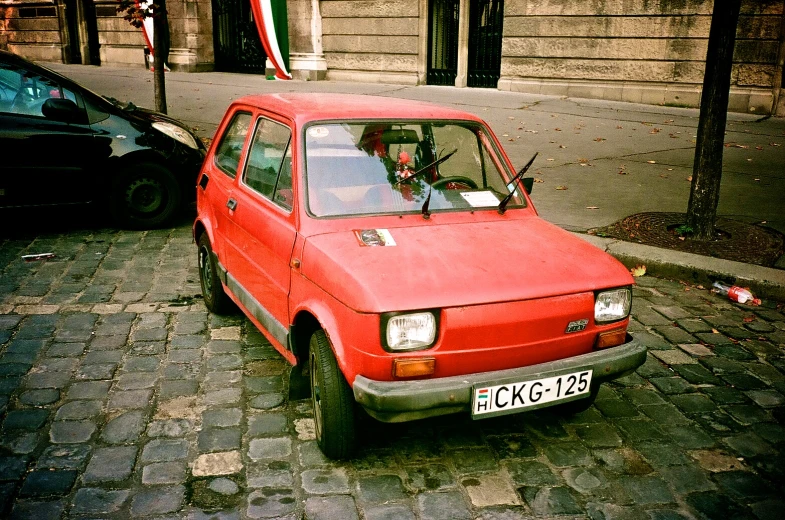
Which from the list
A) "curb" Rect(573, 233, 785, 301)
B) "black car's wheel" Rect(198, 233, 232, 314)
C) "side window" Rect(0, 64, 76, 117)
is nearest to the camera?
"black car's wheel" Rect(198, 233, 232, 314)

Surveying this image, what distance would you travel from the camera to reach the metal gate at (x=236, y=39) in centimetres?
2180

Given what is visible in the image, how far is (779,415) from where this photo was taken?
392 centimetres

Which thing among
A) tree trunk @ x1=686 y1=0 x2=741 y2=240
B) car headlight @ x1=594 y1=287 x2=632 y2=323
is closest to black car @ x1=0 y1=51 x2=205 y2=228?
tree trunk @ x1=686 y1=0 x2=741 y2=240

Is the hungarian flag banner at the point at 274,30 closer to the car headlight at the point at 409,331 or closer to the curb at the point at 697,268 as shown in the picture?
the curb at the point at 697,268

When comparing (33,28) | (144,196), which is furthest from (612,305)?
(33,28)

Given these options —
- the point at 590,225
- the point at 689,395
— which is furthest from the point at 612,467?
the point at 590,225

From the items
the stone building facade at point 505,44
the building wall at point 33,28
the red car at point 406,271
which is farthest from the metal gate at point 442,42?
the building wall at point 33,28

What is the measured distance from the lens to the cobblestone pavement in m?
3.10

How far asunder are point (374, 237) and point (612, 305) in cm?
116

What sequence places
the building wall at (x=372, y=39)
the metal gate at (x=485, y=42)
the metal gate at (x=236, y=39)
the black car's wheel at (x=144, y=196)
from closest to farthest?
the black car's wheel at (x=144, y=196) → the metal gate at (x=485, y=42) → the building wall at (x=372, y=39) → the metal gate at (x=236, y=39)

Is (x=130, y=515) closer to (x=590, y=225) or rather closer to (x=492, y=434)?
(x=492, y=434)

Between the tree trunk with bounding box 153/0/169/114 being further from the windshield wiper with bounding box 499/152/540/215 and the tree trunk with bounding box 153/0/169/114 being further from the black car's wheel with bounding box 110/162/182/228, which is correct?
the windshield wiper with bounding box 499/152/540/215

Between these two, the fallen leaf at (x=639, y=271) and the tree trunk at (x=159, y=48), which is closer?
the fallen leaf at (x=639, y=271)

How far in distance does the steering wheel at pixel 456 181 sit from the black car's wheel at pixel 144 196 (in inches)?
163
